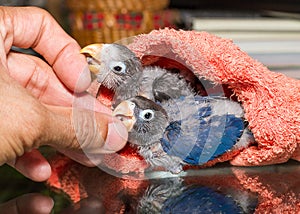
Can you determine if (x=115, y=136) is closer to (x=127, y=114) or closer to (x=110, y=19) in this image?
(x=127, y=114)

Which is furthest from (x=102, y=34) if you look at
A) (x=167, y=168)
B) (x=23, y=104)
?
(x=23, y=104)

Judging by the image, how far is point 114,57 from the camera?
24.7 inches

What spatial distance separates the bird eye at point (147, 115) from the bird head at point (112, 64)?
0.06m

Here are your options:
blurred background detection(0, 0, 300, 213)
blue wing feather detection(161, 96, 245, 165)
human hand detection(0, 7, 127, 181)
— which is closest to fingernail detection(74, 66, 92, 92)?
human hand detection(0, 7, 127, 181)

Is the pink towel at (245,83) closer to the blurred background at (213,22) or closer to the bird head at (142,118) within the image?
the bird head at (142,118)

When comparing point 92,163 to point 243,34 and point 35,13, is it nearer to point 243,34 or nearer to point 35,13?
point 35,13

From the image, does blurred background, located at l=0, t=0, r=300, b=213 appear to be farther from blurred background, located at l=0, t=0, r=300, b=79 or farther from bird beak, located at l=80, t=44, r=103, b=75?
bird beak, located at l=80, t=44, r=103, b=75

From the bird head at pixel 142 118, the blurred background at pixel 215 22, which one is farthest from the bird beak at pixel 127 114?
the blurred background at pixel 215 22

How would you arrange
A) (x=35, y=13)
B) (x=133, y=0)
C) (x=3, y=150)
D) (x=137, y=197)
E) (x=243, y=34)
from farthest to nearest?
1. (x=133, y=0)
2. (x=243, y=34)
3. (x=35, y=13)
4. (x=137, y=197)
5. (x=3, y=150)

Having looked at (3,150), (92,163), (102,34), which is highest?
(3,150)

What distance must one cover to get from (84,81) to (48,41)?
8 cm

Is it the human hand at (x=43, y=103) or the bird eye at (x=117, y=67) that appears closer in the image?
the human hand at (x=43, y=103)

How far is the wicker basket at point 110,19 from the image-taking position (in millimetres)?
1341

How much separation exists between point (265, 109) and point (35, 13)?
0.30 m
